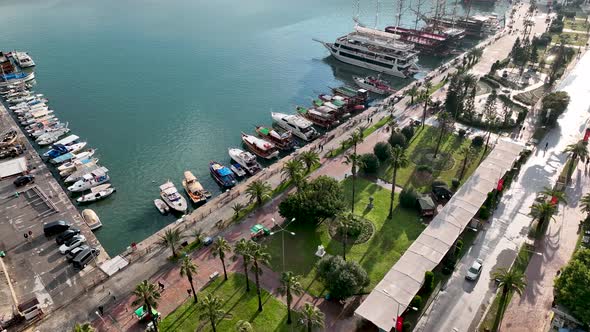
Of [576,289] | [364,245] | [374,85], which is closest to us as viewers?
[576,289]

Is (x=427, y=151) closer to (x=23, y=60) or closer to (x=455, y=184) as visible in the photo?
(x=455, y=184)

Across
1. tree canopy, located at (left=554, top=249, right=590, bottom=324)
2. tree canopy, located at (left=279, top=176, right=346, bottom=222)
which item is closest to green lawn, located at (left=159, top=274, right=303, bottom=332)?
tree canopy, located at (left=279, top=176, right=346, bottom=222)

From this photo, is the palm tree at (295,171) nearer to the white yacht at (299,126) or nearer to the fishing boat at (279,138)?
the fishing boat at (279,138)

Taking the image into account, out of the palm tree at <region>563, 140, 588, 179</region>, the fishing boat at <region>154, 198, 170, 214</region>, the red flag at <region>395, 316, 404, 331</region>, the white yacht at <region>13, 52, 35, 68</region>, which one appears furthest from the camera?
the white yacht at <region>13, 52, 35, 68</region>

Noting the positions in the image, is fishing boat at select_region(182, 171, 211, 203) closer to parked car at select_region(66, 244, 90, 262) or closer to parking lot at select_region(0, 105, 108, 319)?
parking lot at select_region(0, 105, 108, 319)

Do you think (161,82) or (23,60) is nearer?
(161,82)

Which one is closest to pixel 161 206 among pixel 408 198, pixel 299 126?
pixel 299 126

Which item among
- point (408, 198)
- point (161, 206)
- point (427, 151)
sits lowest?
point (427, 151)
